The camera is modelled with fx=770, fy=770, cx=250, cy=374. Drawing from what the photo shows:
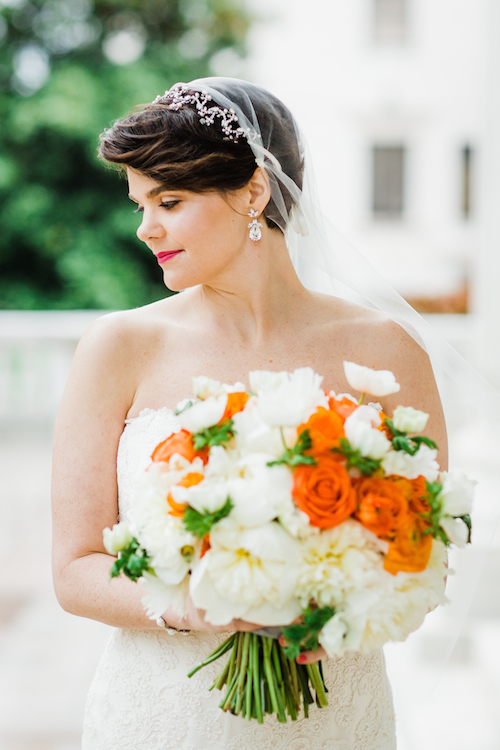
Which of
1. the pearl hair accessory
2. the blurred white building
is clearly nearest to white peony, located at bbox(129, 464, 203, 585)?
the pearl hair accessory

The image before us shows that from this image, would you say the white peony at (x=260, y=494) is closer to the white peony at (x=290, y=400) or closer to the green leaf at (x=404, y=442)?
the white peony at (x=290, y=400)

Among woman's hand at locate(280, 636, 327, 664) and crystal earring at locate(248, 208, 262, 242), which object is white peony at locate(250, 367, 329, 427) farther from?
crystal earring at locate(248, 208, 262, 242)

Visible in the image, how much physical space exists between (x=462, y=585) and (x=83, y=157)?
13592 mm

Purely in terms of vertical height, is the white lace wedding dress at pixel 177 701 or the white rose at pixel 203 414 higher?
the white rose at pixel 203 414

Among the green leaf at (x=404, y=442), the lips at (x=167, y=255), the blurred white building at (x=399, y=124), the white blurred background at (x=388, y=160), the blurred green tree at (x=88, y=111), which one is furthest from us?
the blurred white building at (x=399, y=124)

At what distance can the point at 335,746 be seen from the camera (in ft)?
5.60

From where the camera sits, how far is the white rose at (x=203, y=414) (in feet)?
3.98

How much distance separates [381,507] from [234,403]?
29cm

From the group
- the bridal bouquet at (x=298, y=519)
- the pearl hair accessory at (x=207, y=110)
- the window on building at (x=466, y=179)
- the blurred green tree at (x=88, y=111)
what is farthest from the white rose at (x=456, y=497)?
the window on building at (x=466, y=179)

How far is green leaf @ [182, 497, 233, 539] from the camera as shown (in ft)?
3.76

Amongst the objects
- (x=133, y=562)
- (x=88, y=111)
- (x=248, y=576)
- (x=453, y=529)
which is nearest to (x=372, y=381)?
(x=453, y=529)

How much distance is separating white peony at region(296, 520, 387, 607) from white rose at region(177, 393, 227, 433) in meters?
0.24

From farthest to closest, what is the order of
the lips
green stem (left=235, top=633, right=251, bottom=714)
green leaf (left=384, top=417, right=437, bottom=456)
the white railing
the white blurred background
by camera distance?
the white blurred background → the white railing → the lips → green stem (left=235, top=633, right=251, bottom=714) → green leaf (left=384, top=417, right=437, bottom=456)

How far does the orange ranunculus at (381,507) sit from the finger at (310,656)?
0.25 meters
